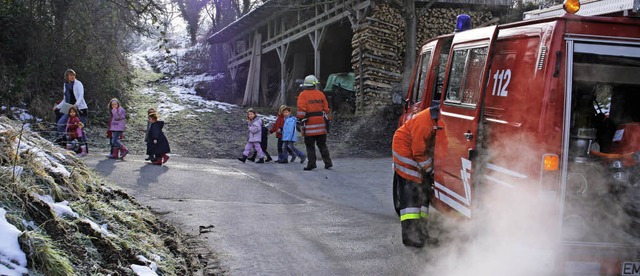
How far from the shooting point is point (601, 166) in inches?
165

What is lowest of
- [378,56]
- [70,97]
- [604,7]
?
[70,97]

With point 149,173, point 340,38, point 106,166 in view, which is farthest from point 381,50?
point 106,166

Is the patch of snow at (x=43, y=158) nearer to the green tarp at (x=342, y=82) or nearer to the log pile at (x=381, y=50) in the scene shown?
the log pile at (x=381, y=50)

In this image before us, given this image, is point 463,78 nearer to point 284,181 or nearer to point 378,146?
point 284,181

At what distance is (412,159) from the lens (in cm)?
533

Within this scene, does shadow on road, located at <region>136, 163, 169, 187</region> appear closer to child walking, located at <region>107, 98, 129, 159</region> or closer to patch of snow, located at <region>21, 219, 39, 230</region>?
child walking, located at <region>107, 98, 129, 159</region>

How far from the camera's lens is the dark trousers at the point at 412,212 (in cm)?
521

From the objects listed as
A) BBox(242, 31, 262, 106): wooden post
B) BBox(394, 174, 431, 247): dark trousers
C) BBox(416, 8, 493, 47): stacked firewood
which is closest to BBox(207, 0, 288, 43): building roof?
BBox(242, 31, 262, 106): wooden post

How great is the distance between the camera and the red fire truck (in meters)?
3.69

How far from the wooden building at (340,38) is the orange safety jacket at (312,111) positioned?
536 centimetres

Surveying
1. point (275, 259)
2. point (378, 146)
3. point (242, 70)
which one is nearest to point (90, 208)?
point (275, 259)

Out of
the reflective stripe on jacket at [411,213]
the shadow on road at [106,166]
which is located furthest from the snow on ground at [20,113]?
the reflective stripe on jacket at [411,213]

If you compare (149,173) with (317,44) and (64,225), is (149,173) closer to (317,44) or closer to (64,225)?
(64,225)

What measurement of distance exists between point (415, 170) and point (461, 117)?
773 mm
